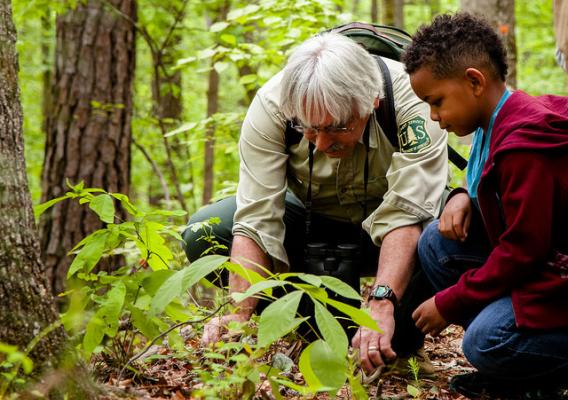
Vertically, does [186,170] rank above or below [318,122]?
below

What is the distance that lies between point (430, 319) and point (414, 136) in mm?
867

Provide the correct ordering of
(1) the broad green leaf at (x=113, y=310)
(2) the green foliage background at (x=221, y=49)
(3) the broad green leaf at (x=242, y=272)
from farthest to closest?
(2) the green foliage background at (x=221, y=49)
(1) the broad green leaf at (x=113, y=310)
(3) the broad green leaf at (x=242, y=272)

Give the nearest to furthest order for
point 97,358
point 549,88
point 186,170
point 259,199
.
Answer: point 97,358 → point 259,199 → point 186,170 → point 549,88

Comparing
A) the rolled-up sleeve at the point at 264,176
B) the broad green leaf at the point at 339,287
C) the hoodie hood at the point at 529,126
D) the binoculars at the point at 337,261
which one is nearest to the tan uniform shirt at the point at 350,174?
the rolled-up sleeve at the point at 264,176

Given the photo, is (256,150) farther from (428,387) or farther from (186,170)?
(186,170)

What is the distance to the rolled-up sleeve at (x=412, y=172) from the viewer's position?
2.86 metres

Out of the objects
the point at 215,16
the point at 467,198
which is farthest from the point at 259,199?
the point at 215,16

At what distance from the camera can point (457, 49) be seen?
7.72 feet

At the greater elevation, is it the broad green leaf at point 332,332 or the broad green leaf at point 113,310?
the broad green leaf at point 332,332

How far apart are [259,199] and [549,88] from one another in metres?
11.6

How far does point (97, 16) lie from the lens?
5527 millimetres

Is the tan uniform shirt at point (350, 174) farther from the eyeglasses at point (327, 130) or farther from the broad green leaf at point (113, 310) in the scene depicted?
the broad green leaf at point (113, 310)

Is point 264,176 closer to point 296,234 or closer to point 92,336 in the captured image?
point 296,234

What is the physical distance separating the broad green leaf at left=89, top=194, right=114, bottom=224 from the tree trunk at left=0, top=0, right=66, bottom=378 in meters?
0.24
